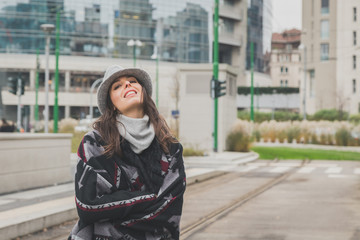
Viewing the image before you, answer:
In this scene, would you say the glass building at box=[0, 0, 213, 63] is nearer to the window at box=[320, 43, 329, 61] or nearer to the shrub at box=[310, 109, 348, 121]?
the window at box=[320, 43, 329, 61]

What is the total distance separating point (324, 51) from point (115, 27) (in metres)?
25.0

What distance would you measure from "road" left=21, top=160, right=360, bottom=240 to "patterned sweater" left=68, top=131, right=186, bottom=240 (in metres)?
5.03

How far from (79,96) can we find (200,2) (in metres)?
19.9

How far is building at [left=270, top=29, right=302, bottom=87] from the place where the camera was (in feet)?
459

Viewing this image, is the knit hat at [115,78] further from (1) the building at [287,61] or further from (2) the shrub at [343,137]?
(1) the building at [287,61]

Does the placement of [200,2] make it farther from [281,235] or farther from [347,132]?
[281,235]

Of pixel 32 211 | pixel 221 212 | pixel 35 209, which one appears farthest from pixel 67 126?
pixel 32 211

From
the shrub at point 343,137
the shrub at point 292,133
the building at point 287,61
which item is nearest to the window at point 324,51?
the shrub at point 292,133

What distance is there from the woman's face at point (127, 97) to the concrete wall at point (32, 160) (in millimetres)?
8909

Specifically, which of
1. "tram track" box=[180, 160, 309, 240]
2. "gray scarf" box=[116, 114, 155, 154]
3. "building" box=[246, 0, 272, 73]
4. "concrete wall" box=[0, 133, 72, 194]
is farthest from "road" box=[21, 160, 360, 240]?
"building" box=[246, 0, 272, 73]

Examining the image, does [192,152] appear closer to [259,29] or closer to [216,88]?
[216,88]

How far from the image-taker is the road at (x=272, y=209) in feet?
25.1

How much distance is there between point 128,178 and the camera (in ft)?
8.05

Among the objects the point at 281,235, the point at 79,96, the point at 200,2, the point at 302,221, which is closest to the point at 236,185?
the point at 302,221
